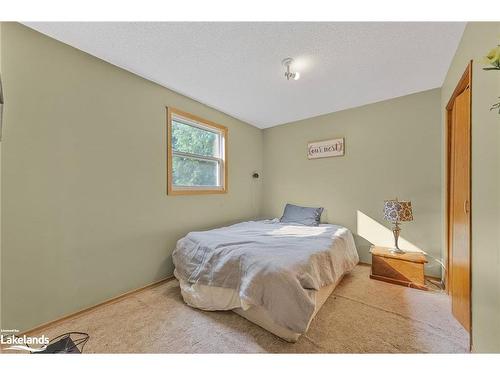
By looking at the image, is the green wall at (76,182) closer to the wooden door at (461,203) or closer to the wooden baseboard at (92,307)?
the wooden baseboard at (92,307)

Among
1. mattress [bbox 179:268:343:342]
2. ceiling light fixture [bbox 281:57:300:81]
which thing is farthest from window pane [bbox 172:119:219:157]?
mattress [bbox 179:268:343:342]

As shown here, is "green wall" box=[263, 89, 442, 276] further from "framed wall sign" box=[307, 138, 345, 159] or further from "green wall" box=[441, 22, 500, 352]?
"green wall" box=[441, 22, 500, 352]

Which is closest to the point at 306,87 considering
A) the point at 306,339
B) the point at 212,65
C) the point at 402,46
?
the point at 402,46

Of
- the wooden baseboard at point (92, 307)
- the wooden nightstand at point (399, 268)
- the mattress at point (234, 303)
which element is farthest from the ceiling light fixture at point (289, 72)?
the wooden baseboard at point (92, 307)

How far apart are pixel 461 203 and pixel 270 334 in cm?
190

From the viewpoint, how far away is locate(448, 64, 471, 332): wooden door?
1489mm

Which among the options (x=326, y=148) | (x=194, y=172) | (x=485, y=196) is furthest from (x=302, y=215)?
(x=485, y=196)

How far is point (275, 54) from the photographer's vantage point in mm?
1898

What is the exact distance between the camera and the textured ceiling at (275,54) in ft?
5.22

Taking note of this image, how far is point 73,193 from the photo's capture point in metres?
1.79

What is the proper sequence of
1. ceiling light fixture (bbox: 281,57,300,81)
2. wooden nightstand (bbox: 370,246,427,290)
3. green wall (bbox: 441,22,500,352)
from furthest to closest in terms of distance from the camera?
wooden nightstand (bbox: 370,246,427,290), ceiling light fixture (bbox: 281,57,300,81), green wall (bbox: 441,22,500,352)

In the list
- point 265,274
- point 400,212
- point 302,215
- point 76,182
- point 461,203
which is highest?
point 76,182

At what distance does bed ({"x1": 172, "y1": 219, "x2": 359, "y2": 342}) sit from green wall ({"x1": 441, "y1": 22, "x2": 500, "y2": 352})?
35.8 inches

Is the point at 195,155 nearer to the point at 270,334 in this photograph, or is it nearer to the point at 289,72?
the point at 289,72
